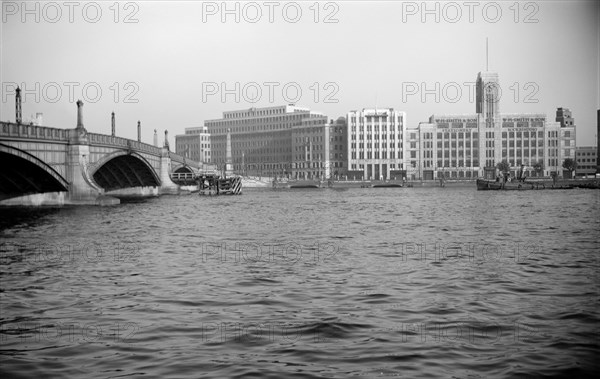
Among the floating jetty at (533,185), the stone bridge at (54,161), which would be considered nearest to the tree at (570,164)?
the floating jetty at (533,185)

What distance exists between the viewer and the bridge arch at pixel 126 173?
288 ft

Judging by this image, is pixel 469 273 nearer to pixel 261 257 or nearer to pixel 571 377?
pixel 261 257

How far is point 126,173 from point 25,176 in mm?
37766

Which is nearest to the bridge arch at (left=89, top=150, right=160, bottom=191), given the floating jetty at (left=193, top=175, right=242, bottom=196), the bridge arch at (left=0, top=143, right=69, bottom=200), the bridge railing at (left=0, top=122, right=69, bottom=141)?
the bridge arch at (left=0, top=143, right=69, bottom=200)

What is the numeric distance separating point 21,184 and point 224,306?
56.2 metres

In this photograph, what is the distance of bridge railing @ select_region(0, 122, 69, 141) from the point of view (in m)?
51.3

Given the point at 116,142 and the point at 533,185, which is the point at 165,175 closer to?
the point at 116,142

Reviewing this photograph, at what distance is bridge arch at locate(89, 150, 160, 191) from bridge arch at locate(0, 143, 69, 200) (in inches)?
451

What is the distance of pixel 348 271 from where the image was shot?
21.5m

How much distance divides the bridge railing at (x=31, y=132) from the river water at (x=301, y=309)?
2284 centimetres

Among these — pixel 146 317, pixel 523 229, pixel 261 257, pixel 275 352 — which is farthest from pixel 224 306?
pixel 523 229

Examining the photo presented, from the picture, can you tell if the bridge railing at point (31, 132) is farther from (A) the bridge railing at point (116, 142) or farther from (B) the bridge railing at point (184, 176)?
(B) the bridge railing at point (184, 176)

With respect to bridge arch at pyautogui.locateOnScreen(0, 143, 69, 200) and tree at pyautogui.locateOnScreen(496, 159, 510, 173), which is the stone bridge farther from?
tree at pyautogui.locateOnScreen(496, 159, 510, 173)

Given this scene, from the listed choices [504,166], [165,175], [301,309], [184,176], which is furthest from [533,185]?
[301,309]
